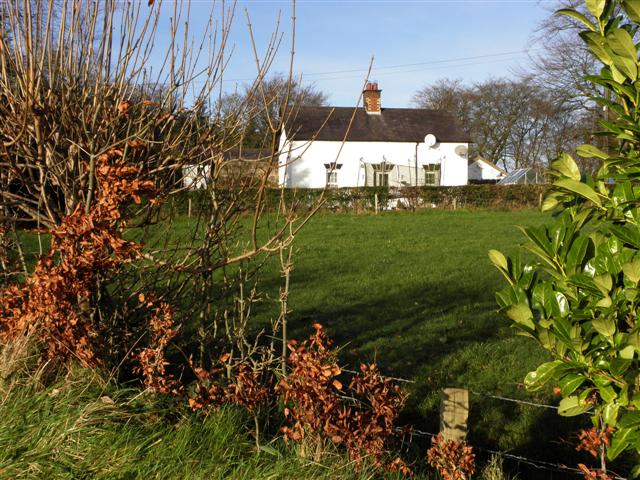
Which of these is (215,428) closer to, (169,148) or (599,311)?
(169,148)

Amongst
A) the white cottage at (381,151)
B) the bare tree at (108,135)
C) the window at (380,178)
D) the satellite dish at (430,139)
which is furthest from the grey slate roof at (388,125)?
the bare tree at (108,135)

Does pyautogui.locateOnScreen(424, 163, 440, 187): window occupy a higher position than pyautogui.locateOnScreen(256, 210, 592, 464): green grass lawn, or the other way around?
pyautogui.locateOnScreen(424, 163, 440, 187): window

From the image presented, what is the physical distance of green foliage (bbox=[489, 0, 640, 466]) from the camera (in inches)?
83.5

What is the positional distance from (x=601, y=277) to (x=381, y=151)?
39879 mm

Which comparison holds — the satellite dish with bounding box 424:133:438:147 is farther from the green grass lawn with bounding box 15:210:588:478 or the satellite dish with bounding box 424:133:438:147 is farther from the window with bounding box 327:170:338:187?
the green grass lawn with bounding box 15:210:588:478

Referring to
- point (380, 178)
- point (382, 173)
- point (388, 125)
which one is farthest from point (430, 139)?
point (380, 178)

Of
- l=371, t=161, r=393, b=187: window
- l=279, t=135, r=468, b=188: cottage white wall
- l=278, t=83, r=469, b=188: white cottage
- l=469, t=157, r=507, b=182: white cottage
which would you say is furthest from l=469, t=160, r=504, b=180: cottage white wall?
l=371, t=161, r=393, b=187: window

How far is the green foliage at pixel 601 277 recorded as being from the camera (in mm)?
2121

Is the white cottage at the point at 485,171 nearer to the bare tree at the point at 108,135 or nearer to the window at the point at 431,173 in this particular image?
the window at the point at 431,173

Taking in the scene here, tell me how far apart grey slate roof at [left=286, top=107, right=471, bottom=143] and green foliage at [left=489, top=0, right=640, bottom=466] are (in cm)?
3741

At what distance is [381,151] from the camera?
41.5 m

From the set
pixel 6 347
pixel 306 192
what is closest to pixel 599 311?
pixel 6 347

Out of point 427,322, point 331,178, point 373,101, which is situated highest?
point 373,101

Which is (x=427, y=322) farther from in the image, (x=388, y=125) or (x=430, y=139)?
(x=388, y=125)
